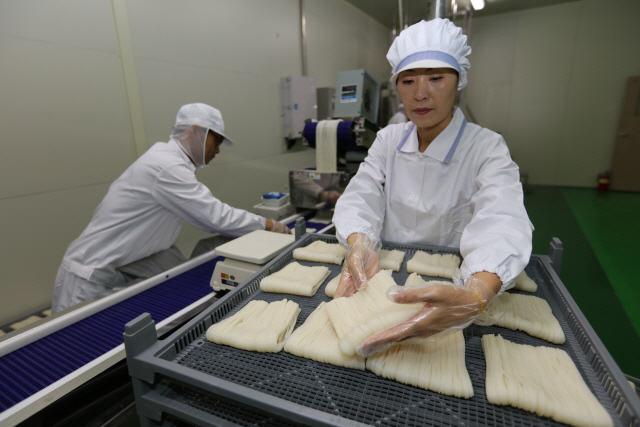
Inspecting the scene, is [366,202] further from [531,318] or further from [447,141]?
[531,318]

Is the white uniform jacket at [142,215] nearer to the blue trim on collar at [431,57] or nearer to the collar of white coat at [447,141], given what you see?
the collar of white coat at [447,141]

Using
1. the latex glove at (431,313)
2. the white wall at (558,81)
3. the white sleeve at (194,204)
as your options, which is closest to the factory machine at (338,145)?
the white sleeve at (194,204)

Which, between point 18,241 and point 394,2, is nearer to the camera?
point 18,241

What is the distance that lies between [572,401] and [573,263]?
4247 mm

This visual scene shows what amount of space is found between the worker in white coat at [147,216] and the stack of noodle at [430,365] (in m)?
1.81

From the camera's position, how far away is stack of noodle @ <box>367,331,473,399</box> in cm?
71

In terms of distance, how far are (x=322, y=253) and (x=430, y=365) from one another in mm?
710

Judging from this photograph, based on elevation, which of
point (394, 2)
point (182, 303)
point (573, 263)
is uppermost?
point (394, 2)

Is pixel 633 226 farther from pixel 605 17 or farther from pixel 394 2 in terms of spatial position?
pixel 394 2

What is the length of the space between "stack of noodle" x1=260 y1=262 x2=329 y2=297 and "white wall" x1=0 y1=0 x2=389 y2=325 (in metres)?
2.62

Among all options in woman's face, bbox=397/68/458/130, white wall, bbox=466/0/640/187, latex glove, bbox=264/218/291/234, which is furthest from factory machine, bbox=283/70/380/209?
white wall, bbox=466/0/640/187

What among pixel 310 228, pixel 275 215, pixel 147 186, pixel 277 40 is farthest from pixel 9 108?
pixel 277 40

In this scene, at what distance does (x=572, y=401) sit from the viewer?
659 millimetres

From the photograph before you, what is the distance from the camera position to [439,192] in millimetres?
1556
